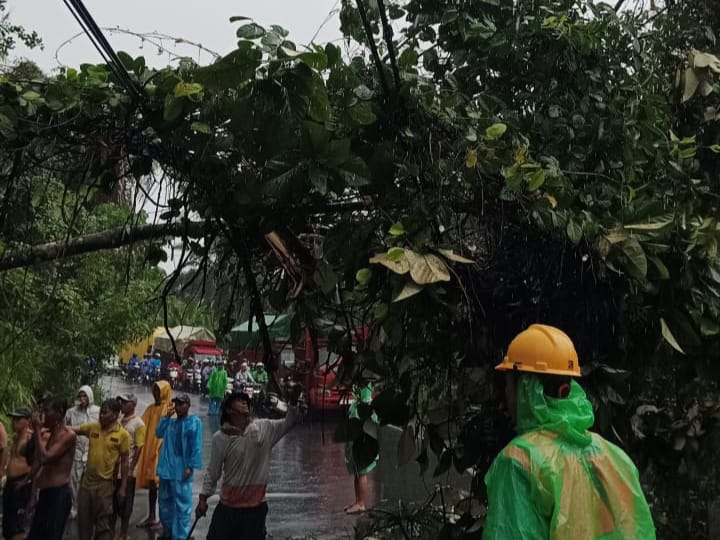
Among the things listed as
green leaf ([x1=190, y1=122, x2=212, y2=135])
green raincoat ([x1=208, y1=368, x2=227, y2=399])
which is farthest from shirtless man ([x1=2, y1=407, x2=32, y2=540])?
green raincoat ([x1=208, y1=368, x2=227, y2=399])

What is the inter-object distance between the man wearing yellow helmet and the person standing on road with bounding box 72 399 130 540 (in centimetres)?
568

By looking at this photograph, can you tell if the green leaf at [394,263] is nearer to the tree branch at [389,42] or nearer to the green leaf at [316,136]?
the green leaf at [316,136]

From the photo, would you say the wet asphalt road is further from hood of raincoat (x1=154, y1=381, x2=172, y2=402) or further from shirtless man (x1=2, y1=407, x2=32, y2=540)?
hood of raincoat (x1=154, y1=381, x2=172, y2=402)

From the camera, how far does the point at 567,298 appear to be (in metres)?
3.91

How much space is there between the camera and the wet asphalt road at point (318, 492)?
898cm

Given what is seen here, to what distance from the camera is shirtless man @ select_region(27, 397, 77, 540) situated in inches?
280

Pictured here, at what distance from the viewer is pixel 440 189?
3691mm

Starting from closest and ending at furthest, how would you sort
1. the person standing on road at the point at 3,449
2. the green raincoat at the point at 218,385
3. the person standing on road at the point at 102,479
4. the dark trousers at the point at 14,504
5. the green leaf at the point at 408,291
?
the green leaf at the point at 408,291 → the person standing on road at the point at 3,449 → the dark trousers at the point at 14,504 → the person standing on road at the point at 102,479 → the green raincoat at the point at 218,385

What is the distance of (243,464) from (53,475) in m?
2.28

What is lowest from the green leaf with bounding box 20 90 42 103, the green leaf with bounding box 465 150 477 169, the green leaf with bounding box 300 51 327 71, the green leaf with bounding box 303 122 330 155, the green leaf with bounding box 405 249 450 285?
the green leaf with bounding box 405 249 450 285

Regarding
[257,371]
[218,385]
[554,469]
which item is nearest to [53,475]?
[257,371]

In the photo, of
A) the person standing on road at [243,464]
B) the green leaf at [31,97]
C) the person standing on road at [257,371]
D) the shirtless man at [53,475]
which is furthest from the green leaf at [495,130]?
the shirtless man at [53,475]

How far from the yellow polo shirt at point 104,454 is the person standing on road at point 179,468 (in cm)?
61

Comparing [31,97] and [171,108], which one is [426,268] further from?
[31,97]
